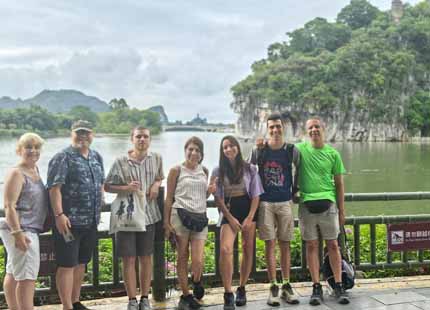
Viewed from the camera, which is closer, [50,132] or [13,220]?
[13,220]

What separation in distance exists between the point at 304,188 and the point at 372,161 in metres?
36.3

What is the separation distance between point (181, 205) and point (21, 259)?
4.00ft

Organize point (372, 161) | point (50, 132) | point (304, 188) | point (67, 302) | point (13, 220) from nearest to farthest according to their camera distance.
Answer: point (13, 220), point (67, 302), point (304, 188), point (372, 161), point (50, 132)

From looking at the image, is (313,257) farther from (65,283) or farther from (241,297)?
(65,283)

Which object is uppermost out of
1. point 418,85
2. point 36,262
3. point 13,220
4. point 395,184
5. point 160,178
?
point 418,85

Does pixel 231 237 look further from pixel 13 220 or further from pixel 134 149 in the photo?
pixel 13 220

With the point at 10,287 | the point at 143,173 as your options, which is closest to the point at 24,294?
the point at 10,287

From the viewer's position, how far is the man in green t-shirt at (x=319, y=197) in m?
3.84

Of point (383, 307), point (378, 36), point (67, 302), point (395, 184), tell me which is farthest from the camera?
point (378, 36)

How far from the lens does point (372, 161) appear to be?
125 feet

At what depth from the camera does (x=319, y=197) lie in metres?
3.81

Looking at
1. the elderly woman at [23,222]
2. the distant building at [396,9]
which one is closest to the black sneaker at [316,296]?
the elderly woman at [23,222]

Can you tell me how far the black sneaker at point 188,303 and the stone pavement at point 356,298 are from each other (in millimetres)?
106

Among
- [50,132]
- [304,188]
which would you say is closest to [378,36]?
[50,132]
